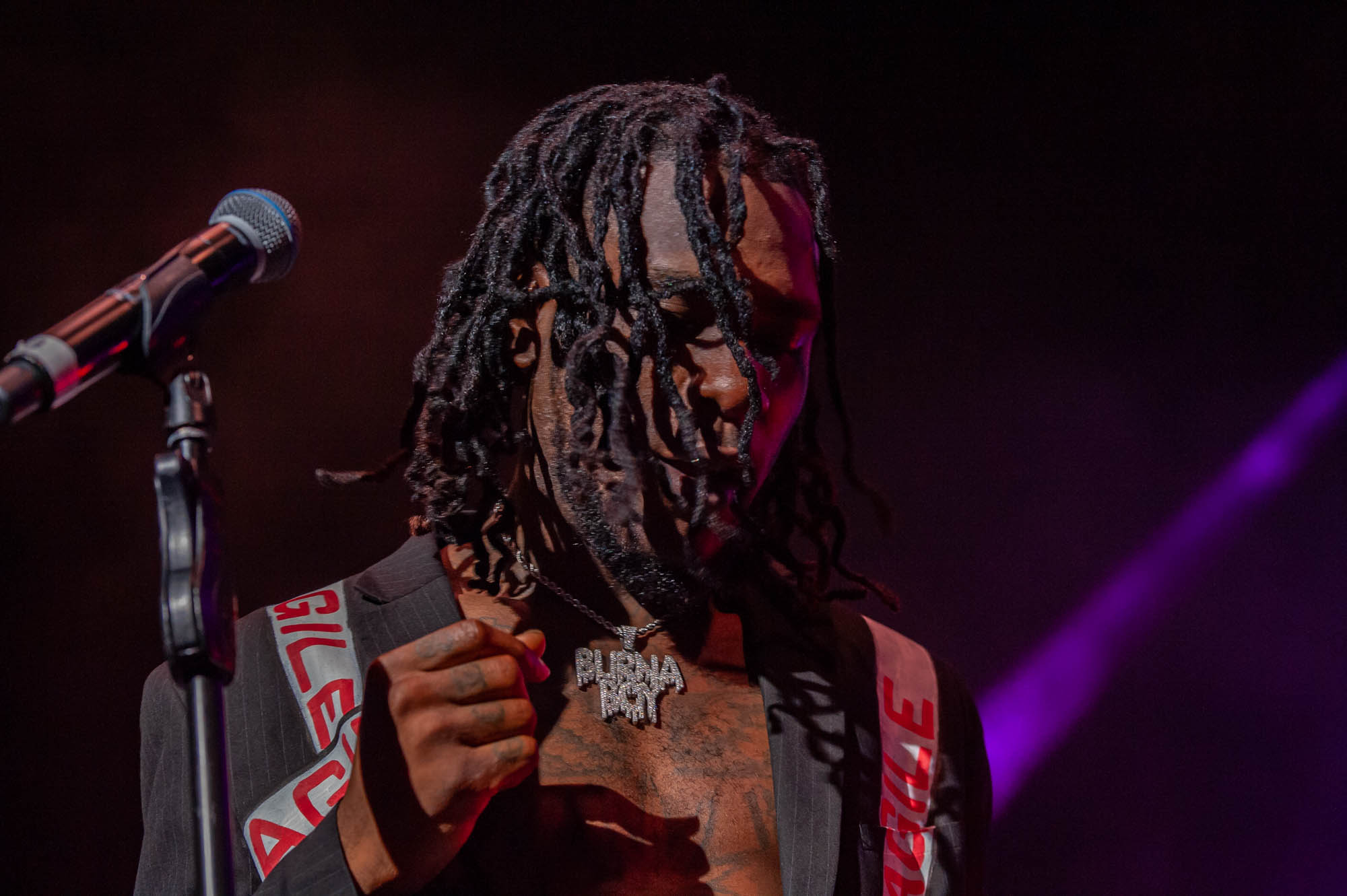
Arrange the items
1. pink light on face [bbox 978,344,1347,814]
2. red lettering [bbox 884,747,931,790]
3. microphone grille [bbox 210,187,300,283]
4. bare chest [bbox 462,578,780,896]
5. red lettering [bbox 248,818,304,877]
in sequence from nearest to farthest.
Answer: microphone grille [bbox 210,187,300,283] < red lettering [bbox 248,818,304,877] < bare chest [bbox 462,578,780,896] < red lettering [bbox 884,747,931,790] < pink light on face [bbox 978,344,1347,814]

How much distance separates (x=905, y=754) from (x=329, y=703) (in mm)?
1096

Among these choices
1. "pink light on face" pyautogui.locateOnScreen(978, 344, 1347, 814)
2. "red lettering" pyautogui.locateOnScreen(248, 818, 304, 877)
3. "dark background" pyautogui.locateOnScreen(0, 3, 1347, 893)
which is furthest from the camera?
"pink light on face" pyautogui.locateOnScreen(978, 344, 1347, 814)

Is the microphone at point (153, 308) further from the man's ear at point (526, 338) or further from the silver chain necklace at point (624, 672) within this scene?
the silver chain necklace at point (624, 672)

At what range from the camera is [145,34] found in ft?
9.23

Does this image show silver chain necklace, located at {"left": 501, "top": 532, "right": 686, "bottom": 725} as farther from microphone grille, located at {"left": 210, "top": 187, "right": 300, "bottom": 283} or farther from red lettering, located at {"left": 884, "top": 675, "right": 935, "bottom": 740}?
microphone grille, located at {"left": 210, "top": 187, "right": 300, "bottom": 283}

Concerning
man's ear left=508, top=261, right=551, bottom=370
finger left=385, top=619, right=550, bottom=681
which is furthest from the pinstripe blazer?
man's ear left=508, top=261, right=551, bottom=370

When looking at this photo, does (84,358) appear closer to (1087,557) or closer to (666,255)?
(666,255)

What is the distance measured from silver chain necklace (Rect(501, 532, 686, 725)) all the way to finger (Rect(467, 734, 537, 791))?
1.94 ft

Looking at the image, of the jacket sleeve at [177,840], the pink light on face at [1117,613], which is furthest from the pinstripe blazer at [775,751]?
the pink light on face at [1117,613]

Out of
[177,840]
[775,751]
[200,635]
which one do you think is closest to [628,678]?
[775,751]

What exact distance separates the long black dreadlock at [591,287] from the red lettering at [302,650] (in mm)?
322

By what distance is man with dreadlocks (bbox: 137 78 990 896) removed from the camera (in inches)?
73.1

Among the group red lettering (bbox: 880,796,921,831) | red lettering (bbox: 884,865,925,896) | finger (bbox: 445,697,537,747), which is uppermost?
finger (bbox: 445,697,537,747)

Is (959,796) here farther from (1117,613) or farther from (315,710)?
(1117,613)
